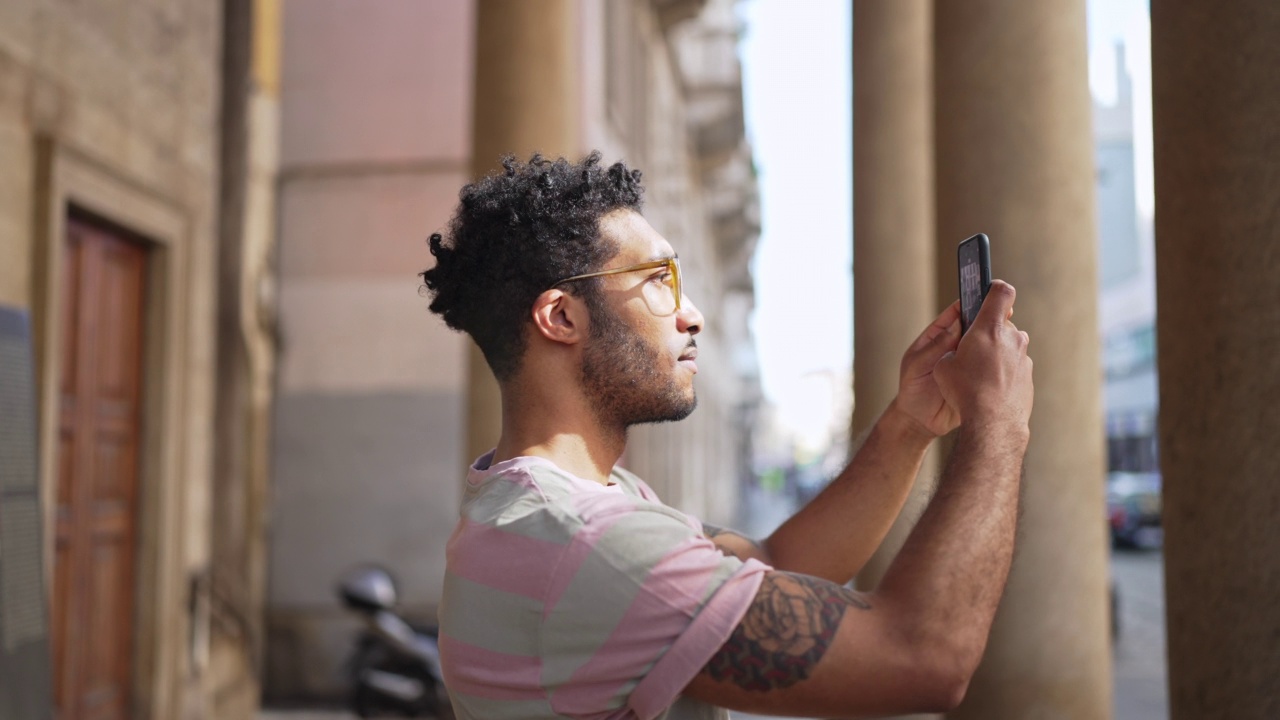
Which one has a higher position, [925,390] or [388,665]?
[925,390]

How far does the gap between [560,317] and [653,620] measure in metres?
0.64

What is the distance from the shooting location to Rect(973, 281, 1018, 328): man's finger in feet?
6.03

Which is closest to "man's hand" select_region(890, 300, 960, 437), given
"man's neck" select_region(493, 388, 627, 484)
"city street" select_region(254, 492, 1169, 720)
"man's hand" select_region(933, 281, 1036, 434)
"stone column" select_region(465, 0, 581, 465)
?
"man's hand" select_region(933, 281, 1036, 434)

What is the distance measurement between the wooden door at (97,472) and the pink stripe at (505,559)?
5657 mm

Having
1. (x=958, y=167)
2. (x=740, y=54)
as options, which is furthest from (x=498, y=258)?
(x=740, y=54)

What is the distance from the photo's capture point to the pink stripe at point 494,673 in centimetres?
174

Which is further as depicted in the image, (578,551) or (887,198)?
(887,198)

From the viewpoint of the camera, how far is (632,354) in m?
2.09

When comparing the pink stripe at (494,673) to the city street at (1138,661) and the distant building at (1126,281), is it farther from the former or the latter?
the distant building at (1126,281)

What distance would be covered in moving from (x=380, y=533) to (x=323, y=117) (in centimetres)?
446

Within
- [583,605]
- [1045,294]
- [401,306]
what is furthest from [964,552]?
[401,306]

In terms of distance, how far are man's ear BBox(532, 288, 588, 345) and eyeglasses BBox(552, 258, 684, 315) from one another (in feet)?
0.09

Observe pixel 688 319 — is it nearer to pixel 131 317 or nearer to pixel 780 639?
pixel 780 639

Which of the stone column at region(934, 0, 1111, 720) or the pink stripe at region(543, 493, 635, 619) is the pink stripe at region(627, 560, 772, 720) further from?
the stone column at region(934, 0, 1111, 720)
